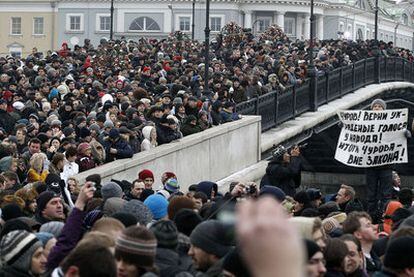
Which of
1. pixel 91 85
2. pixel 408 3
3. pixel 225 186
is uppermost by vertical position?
pixel 408 3

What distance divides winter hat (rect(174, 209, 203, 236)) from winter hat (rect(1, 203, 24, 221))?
5.75ft

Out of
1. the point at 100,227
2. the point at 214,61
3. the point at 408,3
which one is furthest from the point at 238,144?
the point at 408,3

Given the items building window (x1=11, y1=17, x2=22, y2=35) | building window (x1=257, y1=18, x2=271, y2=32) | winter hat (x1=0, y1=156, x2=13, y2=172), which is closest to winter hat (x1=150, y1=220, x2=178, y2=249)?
winter hat (x1=0, y1=156, x2=13, y2=172)

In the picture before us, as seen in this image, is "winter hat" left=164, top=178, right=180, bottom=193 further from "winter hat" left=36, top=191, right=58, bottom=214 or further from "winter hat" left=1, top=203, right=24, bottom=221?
"winter hat" left=1, top=203, right=24, bottom=221

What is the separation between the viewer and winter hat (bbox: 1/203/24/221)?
389 inches

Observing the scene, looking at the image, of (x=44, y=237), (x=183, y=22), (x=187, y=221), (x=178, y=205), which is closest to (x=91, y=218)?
(x=178, y=205)

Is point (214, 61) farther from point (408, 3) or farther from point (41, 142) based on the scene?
point (408, 3)

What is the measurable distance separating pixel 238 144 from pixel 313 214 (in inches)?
440

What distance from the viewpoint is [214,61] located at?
33094 mm

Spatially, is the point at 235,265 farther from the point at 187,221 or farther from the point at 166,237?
the point at 187,221

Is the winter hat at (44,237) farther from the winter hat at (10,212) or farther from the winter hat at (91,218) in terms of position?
the winter hat at (10,212)

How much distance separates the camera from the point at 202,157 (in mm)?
20953

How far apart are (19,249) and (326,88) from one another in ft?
85.4

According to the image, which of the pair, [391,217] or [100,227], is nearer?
[100,227]
